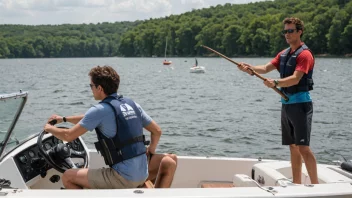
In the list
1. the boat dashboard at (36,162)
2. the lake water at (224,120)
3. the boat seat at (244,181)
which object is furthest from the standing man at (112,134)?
the lake water at (224,120)

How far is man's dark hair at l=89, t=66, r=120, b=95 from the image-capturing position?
4.29m

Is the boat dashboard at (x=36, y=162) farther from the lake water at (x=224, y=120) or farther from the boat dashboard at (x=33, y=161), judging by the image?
the lake water at (x=224, y=120)

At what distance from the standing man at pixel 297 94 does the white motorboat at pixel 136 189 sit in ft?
0.77

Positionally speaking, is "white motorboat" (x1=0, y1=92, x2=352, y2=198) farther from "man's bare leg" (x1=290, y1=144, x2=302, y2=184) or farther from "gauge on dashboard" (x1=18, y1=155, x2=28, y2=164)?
"man's bare leg" (x1=290, y1=144, x2=302, y2=184)

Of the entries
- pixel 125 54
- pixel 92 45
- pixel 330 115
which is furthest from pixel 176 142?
pixel 92 45

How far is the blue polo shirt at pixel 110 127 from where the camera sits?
4234mm

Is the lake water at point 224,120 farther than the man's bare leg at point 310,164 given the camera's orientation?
Yes

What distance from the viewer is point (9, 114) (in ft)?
16.6

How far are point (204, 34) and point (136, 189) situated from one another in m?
112

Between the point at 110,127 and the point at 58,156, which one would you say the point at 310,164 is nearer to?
the point at 110,127

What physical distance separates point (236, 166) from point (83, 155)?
5.36ft

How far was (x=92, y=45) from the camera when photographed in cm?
16512

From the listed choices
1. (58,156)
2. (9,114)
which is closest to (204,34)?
(9,114)

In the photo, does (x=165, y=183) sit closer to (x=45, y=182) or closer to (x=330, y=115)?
(x=45, y=182)
